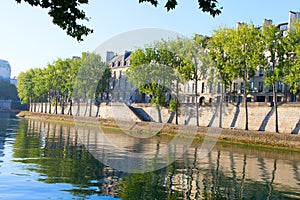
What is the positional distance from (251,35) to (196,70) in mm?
14678

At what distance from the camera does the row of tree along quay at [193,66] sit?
2074 inches

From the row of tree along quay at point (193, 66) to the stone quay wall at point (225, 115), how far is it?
5.75 feet

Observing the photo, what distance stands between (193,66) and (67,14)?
57318mm

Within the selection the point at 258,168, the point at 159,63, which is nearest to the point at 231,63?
the point at 159,63

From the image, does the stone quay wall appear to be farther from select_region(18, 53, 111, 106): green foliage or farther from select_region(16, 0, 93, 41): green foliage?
select_region(16, 0, 93, 41): green foliage

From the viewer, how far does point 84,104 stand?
10369cm

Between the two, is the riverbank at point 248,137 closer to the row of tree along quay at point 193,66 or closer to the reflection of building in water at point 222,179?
the row of tree along quay at point 193,66

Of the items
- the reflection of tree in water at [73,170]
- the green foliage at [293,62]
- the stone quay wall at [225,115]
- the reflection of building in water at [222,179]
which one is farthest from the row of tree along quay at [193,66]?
the reflection of tree in water at [73,170]

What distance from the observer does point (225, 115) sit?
65875mm

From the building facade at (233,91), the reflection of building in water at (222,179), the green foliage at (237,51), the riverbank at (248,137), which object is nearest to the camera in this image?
the reflection of building in water at (222,179)

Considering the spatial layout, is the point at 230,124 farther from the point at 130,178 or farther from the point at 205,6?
the point at 205,6

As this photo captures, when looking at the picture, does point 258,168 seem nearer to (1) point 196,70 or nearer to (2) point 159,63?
(1) point 196,70

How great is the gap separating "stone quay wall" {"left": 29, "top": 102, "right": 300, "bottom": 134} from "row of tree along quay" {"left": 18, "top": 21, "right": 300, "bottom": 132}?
5.75ft

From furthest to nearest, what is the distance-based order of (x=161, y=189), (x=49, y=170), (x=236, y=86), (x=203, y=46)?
(x=236, y=86) → (x=203, y=46) → (x=49, y=170) → (x=161, y=189)
